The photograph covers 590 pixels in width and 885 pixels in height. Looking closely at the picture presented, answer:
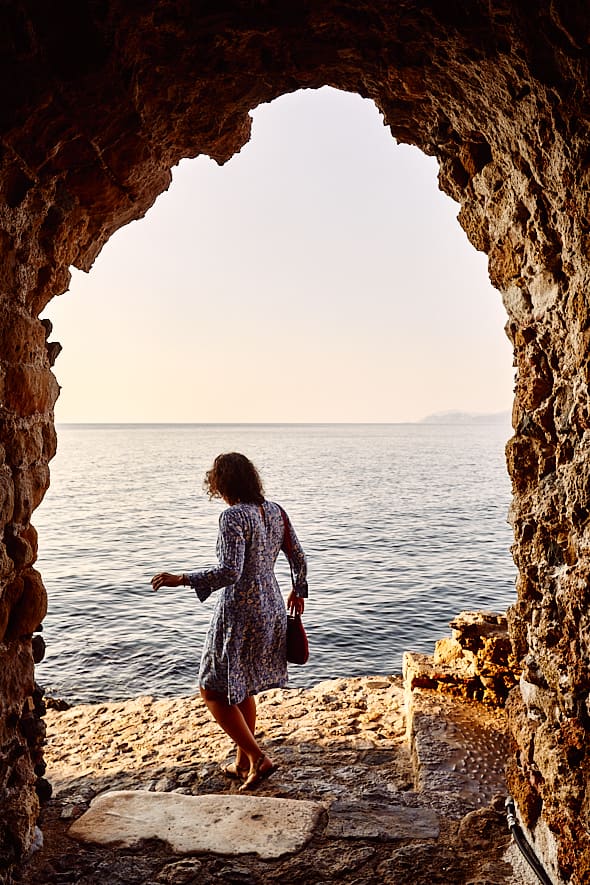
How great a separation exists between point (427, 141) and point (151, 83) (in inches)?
53.9

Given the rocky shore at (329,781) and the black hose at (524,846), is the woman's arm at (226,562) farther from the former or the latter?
the black hose at (524,846)

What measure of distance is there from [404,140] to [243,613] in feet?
8.85

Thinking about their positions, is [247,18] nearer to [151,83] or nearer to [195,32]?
[195,32]

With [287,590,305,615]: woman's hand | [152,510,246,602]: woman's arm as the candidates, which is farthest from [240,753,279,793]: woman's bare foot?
[152,510,246,602]: woman's arm

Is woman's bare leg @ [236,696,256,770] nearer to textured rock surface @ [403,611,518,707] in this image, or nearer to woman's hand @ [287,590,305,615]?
woman's hand @ [287,590,305,615]

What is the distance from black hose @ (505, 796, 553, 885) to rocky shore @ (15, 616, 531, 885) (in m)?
0.07

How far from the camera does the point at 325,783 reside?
4043mm

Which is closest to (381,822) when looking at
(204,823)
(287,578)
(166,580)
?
(204,823)

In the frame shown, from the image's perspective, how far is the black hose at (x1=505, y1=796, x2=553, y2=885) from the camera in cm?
276

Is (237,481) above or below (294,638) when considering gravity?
above

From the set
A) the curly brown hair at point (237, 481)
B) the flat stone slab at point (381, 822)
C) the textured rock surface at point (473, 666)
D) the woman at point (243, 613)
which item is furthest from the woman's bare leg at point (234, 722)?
the textured rock surface at point (473, 666)

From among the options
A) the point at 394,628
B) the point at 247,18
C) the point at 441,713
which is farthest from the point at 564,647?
the point at 394,628

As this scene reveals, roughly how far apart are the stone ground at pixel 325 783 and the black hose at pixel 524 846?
7 centimetres

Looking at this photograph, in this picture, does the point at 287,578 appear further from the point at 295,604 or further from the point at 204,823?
the point at 204,823
